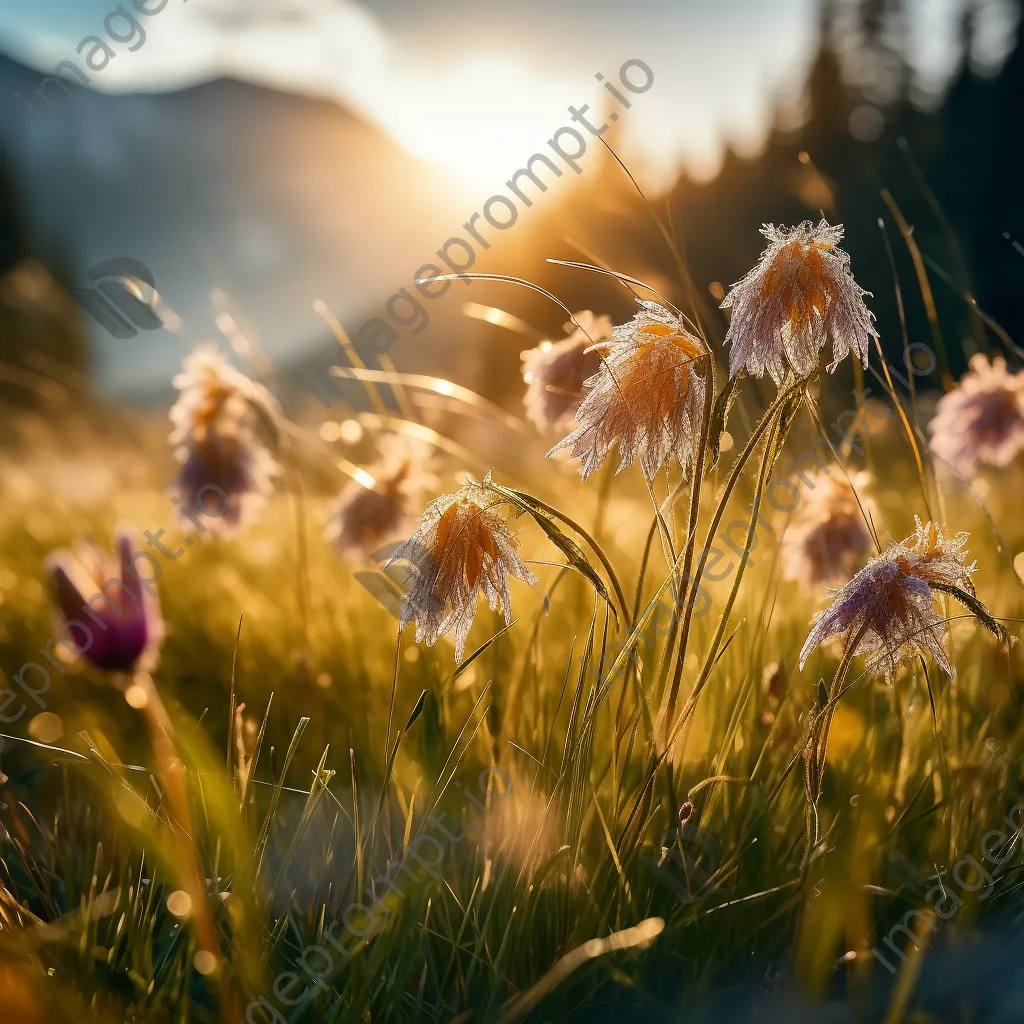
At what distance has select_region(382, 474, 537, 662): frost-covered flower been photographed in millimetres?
1148

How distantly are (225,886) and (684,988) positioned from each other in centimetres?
70

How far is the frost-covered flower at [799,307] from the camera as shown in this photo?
1.08 metres

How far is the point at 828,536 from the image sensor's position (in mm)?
2287

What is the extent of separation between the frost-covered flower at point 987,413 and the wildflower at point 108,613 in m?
2.43

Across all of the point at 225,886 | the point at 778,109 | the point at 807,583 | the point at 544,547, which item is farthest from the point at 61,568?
the point at 778,109

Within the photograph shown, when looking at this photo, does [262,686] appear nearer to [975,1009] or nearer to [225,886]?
[225,886]

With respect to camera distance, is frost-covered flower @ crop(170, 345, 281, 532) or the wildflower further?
frost-covered flower @ crop(170, 345, 281, 532)

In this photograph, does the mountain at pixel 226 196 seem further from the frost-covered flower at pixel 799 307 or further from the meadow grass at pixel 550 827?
the frost-covered flower at pixel 799 307

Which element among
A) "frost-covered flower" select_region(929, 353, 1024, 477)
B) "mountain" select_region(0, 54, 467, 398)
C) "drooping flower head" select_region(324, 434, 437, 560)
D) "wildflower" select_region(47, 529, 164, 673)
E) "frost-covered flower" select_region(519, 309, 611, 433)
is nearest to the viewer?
"wildflower" select_region(47, 529, 164, 673)

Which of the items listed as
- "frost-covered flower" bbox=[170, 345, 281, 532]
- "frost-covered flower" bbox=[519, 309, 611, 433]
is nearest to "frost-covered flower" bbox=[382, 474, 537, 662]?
"frost-covered flower" bbox=[519, 309, 611, 433]

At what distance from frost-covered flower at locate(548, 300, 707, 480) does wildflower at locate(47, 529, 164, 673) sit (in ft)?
1.72

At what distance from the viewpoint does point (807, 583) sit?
93.6 inches

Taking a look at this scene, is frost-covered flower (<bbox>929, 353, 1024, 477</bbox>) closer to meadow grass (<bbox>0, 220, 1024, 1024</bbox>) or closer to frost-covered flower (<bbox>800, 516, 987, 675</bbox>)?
meadow grass (<bbox>0, 220, 1024, 1024</bbox>)

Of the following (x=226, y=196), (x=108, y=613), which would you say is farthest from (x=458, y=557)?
(x=226, y=196)
